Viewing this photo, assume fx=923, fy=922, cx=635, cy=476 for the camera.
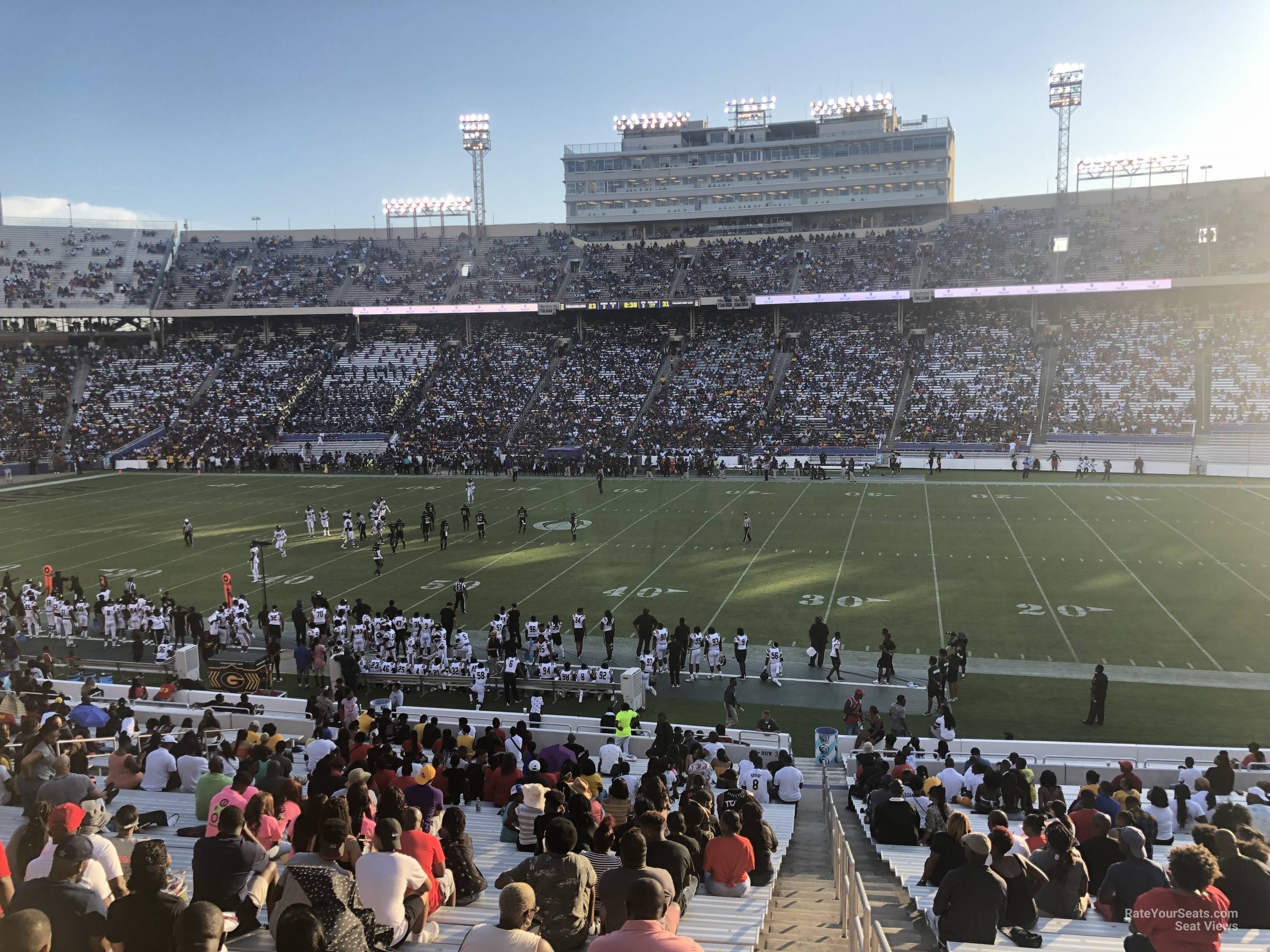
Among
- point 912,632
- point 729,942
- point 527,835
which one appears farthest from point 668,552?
point 729,942

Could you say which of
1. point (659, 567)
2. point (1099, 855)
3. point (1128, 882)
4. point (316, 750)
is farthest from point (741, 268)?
point (1128, 882)

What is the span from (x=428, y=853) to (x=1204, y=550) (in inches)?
1062

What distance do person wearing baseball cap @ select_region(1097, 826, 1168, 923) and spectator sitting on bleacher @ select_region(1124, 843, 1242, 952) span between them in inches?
56.1

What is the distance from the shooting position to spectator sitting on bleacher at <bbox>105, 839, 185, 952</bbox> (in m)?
4.34

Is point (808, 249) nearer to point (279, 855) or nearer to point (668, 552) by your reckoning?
point (668, 552)

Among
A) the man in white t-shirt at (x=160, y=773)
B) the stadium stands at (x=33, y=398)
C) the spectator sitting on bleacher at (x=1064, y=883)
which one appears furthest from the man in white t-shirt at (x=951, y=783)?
the stadium stands at (x=33, y=398)

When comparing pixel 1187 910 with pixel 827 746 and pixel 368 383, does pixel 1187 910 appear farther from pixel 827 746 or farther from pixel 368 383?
pixel 368 383

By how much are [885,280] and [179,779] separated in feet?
187

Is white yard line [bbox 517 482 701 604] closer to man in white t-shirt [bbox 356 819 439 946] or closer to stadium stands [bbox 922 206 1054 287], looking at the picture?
man in white t-shirt [bbox 356 819 439 946]

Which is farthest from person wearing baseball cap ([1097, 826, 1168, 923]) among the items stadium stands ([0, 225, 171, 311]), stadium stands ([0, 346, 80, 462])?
stadium stands ([0, 225, 171, 311])

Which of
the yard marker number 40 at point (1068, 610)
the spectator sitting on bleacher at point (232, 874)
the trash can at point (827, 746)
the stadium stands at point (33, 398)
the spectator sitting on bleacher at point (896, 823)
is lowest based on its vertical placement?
the trash can at point (827, 746)

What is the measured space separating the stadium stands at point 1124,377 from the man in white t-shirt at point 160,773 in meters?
46.9

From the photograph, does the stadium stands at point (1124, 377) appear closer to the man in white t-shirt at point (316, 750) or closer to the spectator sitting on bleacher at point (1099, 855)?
the spectator sitting on bleacher at point (1099, 855)

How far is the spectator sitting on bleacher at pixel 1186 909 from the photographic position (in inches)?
186
